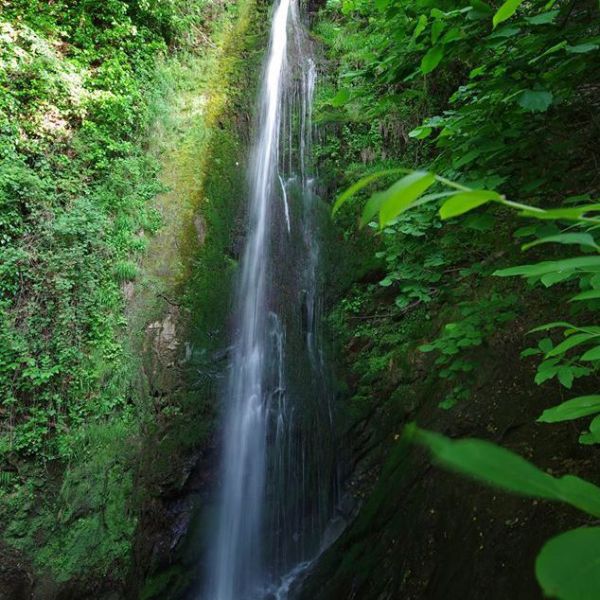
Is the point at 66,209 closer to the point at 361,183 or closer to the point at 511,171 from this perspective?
the point at 511,171

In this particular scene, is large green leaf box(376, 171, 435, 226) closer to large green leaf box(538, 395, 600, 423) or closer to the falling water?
large green leaf box(538, 395, 600, 423)

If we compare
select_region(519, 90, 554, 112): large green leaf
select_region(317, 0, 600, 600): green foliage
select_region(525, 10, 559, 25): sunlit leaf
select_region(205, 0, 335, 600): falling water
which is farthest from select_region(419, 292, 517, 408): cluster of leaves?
select_region(205, 0, 335, 600): falling water

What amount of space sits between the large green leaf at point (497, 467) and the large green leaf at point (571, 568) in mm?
26

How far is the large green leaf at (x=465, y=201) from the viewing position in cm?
36

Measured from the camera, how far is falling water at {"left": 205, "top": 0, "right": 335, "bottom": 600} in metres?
5.03

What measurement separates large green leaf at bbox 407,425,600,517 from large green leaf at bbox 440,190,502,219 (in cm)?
19

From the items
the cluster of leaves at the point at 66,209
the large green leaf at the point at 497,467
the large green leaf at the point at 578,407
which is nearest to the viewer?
the large green leaf at the point at 497,467

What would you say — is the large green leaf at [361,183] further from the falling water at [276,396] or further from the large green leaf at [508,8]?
the falling water at [276,396]

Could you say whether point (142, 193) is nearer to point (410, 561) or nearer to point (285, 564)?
point (285, 564)

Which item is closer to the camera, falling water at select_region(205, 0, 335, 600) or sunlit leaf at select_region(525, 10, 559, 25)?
sunlit leaf at select_region(525, 10, 559, 25)

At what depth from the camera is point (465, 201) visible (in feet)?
1.30

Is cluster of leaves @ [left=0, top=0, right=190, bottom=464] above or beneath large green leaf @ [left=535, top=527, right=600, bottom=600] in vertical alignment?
above

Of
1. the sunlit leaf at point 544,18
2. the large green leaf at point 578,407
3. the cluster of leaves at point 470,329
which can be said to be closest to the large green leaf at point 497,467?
the large green leaf at point 578,407

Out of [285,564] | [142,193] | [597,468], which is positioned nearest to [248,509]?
[285,564]
